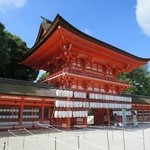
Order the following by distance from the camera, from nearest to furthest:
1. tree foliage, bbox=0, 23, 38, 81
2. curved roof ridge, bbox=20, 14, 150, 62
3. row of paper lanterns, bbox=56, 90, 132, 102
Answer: curved roof ridge, bbox=20, 14, 150, 62
row of paper lanterns, bbox=56, 90, 132, 102
tree foliage, bbox=0, 23, 38, 81

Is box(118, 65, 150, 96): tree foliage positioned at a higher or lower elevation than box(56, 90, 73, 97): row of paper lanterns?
higher

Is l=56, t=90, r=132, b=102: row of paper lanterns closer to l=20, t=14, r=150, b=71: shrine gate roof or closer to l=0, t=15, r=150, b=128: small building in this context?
l=0, t=15, r=150, b=128: small building

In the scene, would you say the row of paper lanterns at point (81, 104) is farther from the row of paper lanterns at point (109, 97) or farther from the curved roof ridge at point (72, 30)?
the curved roof ridge at point (72, 30)

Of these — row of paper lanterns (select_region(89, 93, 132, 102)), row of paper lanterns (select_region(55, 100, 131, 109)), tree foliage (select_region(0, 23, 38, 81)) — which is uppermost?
tree foliage (select_region(0, 23, 38, 81))

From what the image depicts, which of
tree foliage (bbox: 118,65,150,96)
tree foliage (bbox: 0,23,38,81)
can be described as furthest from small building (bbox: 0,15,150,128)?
tree foliage (bbox: 118,65,150,96)

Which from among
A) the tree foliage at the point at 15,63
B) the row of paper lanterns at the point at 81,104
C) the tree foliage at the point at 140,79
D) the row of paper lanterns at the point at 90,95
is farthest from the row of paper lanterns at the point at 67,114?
the tree foliage at the point at 140,79

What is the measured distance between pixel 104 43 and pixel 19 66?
12.6 m

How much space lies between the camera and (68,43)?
18234 mm

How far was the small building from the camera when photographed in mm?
16906

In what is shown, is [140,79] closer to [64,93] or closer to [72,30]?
[64,93]

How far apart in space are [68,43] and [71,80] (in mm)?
3405

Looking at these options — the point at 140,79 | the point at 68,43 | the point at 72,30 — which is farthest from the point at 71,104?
the point at 140,79

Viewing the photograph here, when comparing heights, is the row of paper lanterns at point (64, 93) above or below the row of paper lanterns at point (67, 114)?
above

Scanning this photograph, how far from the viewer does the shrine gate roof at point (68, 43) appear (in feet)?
55.2
